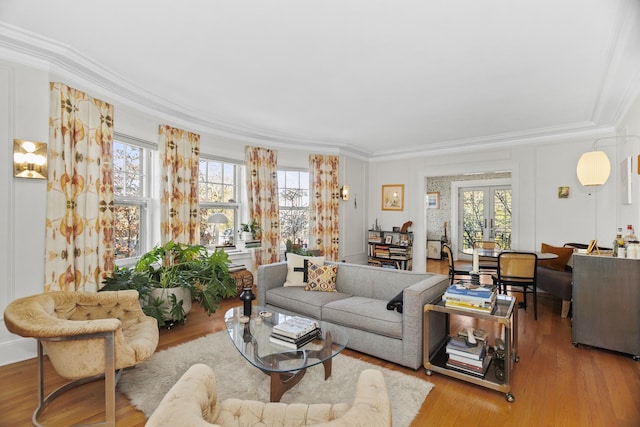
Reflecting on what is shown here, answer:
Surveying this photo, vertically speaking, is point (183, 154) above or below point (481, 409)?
above

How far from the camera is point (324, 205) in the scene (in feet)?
19.7

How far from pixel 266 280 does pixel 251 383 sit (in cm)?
142

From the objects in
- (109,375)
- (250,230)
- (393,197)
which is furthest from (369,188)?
(109,375)

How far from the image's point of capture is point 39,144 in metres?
2.71

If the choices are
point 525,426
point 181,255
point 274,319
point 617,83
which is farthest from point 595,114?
point 181,255

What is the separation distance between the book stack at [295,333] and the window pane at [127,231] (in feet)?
8.52

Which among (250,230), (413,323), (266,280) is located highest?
(250,230)

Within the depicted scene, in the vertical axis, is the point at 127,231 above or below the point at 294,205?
below

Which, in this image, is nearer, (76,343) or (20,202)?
(76,343)

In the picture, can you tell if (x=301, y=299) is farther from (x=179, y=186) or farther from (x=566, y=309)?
(x=566, y=309)

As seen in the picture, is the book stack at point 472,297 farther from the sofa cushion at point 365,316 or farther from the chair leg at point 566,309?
the chair leg at point 566,309

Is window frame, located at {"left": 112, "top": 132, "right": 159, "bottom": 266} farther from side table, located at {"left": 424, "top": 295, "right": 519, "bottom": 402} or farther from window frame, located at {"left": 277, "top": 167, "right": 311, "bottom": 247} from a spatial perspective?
side table, located at {"left": 424, "top": 295, "right": 519, "bottom": 402}

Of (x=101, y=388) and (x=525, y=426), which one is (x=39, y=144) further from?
(x=525, y=426)

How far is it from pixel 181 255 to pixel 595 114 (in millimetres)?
5459
